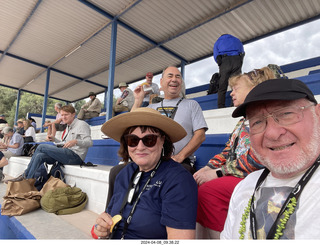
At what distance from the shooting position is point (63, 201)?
282 cm

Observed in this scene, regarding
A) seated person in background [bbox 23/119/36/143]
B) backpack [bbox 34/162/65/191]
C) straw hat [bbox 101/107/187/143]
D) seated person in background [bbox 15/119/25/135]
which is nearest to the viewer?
straw hat [bbox 101/107/187/143]

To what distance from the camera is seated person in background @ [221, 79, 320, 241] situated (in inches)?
29.8

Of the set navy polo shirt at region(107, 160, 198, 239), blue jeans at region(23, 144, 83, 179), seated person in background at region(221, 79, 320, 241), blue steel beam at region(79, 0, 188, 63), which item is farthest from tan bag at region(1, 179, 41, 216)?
blue steel beam at region(79, 0, 188, 63)

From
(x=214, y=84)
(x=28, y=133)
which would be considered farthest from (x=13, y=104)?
(x=214, y=84)

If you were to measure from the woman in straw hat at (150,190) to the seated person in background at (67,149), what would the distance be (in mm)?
2456

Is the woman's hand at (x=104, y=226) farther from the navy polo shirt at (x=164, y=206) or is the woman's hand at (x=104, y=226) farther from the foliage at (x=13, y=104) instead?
the foliage at (x=13, y=104)

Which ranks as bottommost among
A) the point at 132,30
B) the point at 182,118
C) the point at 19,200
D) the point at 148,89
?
the point at 19,200

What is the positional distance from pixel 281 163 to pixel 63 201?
2.83 meters

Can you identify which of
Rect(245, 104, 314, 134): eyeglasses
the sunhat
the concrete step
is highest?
the sunhat

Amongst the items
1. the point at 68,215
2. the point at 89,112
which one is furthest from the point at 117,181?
the point at 89,112

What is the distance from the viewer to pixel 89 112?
8.59 metres

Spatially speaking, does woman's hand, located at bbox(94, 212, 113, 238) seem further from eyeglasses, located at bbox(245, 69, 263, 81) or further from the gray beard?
eyeglasses, located at bbox(245, 69, 263, 81)

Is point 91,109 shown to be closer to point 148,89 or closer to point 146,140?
point 148,89

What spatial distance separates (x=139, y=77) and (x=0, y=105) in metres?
28.1
